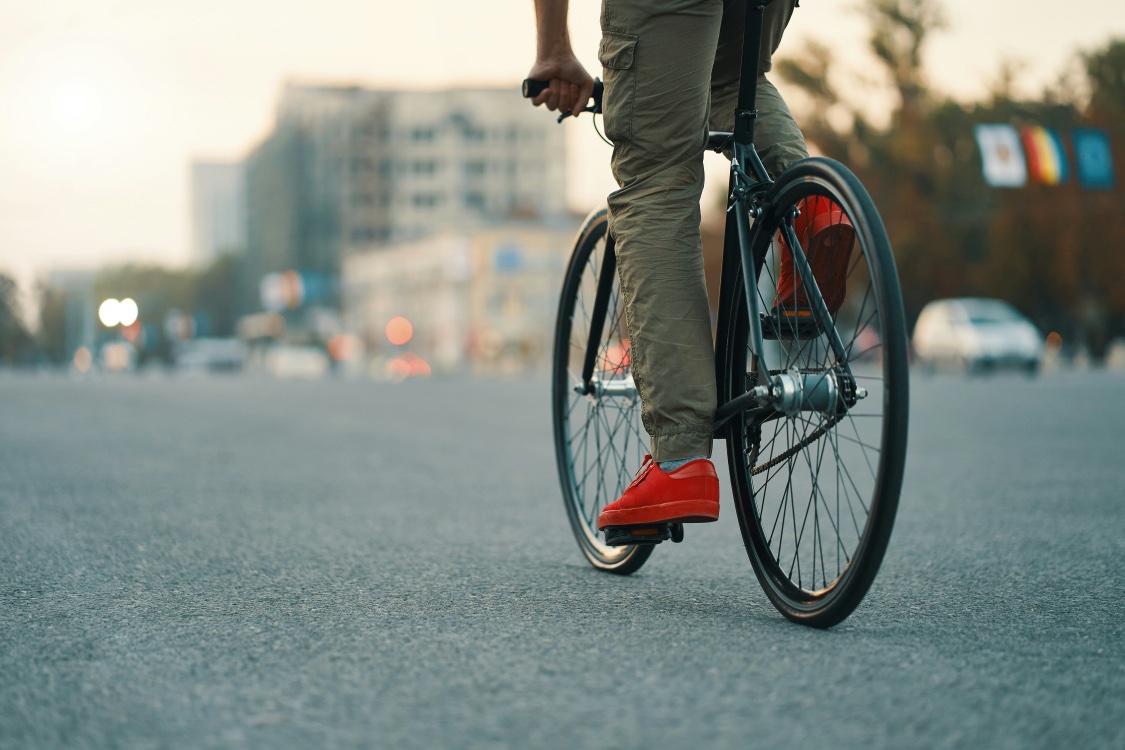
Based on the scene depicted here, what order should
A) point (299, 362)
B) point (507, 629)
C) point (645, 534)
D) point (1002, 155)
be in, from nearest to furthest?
point (507, 629), point (645, 534), point (1002, 155), point (299, 362)

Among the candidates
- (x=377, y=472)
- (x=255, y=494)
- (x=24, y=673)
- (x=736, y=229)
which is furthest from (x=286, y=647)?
(x=377, y=472)

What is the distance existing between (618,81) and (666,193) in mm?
254

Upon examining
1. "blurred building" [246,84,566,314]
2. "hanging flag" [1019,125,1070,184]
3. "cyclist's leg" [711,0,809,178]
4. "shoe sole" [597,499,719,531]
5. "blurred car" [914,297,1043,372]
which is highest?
"blurred building" [246,84,566,314]

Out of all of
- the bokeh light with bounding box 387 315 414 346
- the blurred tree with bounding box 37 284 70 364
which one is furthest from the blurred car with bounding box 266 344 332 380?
the blurred tree with bounding box 37 284 70 364

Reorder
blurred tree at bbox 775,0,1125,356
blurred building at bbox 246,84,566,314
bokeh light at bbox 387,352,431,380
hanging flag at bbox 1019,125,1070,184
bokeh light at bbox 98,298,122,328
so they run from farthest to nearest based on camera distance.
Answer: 1. blurred building at bbox 246,84,566,314
2. bokeh light at bbox 98,298,122,328
3. bokeh light at bbox 387,352,431,380
4. blurred tree at bbox 775,0,1125,356
5. hanging flag at bbox 1019,125,1070,184

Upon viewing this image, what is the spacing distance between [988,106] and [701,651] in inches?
1820

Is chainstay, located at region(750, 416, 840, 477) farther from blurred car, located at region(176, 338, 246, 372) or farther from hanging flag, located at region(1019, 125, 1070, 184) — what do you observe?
blurred car, located at region(176, 338, 246, 372)

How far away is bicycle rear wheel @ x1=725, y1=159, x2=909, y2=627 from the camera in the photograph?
2434mm

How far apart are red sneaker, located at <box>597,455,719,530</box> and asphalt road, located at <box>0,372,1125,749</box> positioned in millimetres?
200

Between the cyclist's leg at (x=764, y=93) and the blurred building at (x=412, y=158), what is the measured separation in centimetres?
11817

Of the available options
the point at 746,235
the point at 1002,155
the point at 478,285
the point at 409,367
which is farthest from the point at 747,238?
the point at 478,285

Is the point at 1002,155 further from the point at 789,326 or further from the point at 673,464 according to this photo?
the point at 673,464

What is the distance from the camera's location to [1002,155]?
30812mm

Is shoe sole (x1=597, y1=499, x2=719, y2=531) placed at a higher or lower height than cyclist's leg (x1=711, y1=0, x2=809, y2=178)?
lower
